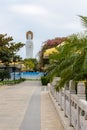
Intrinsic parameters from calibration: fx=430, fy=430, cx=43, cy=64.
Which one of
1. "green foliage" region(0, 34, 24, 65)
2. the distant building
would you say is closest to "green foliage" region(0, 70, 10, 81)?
"green foliage" region(0, 34, 24, 65)

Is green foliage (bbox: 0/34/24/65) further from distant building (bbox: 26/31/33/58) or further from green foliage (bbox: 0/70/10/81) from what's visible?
distant building (bbox: 26/31/33/58)

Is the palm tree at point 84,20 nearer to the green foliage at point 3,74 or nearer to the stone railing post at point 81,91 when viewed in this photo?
the stone railing post at point 81,91

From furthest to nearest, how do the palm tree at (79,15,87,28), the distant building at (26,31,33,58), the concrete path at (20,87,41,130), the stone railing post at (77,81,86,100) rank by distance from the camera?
the distant building at (26,31,33,58), the concrete path at (20,87,41,130), the palm tree at (79,15,87,28), the stone railing post at (77,81,86,100)

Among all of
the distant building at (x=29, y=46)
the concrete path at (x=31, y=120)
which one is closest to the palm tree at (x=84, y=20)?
the concrete path at (x=31, y=120)

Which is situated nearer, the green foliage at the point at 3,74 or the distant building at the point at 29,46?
the green foliage at the point at 3,74

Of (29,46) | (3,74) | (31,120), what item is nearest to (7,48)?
(3,74)

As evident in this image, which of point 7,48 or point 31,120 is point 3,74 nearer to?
point 7,48

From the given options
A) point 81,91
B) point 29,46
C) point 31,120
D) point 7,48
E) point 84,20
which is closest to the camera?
point 81,91

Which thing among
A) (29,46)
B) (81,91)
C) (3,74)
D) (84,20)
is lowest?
(3,74)

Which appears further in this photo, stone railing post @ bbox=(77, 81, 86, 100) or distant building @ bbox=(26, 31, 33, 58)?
distant building @ bbox=(26, 31, 33, 58)

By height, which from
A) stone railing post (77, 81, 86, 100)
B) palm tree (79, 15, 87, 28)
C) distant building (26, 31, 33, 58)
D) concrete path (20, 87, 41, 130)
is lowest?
concrete path (20, 87, 41, 130)

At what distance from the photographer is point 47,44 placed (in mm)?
47094

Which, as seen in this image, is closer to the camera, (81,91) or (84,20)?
(81,91)

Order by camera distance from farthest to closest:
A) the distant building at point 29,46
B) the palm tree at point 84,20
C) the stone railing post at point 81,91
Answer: the distant building at point 29,46
the palm tree at point 84,20
the stone railing post at point 81,91
